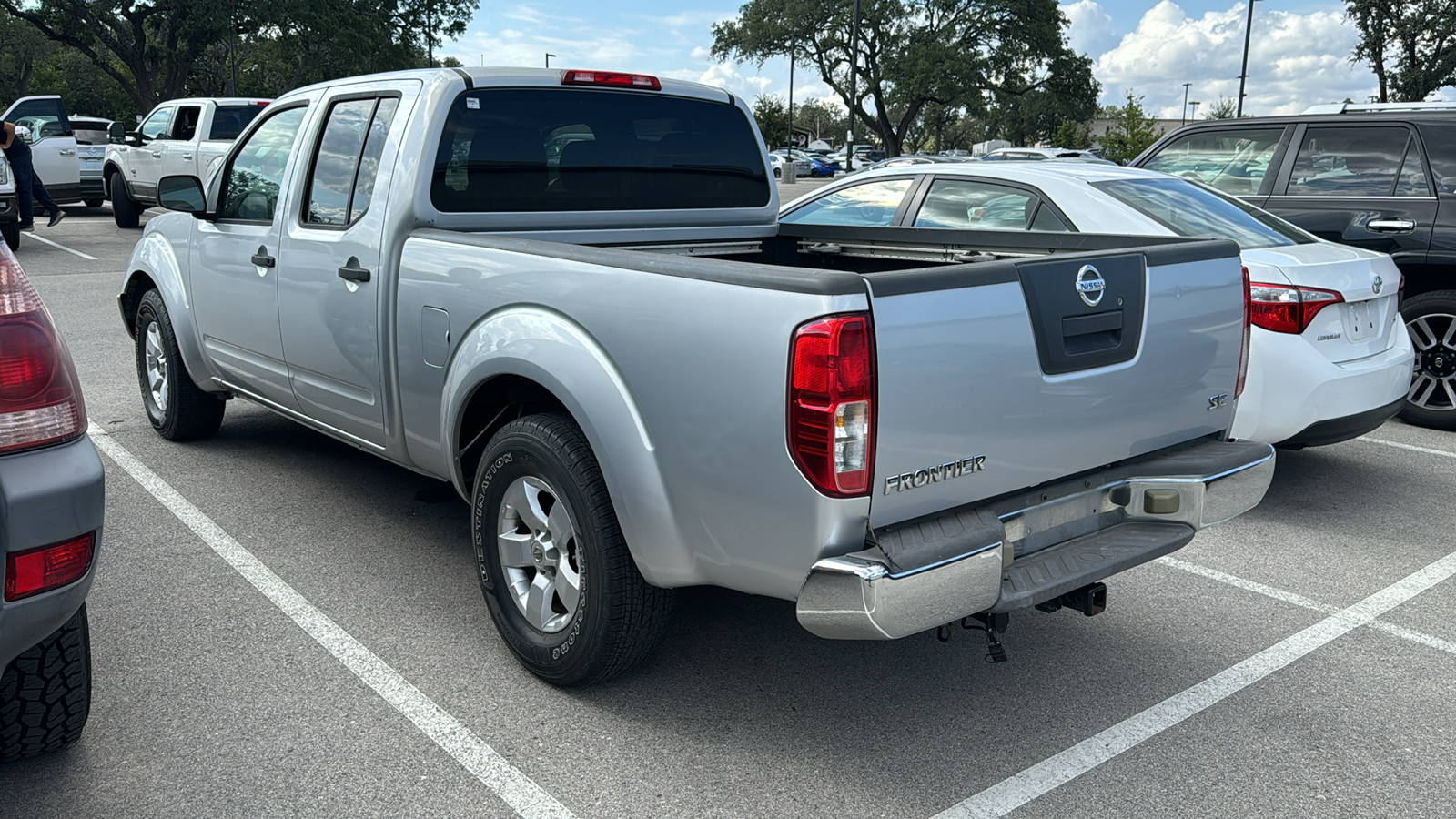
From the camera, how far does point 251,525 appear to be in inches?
192

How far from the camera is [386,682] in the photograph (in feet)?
11.5

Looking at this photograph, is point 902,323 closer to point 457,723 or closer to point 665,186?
point 457,723

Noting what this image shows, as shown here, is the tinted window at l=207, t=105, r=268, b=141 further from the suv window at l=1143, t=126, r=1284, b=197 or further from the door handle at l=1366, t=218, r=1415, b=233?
the door handle at l=1366, t=218, r=1415, b=233

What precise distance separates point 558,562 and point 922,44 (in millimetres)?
51919

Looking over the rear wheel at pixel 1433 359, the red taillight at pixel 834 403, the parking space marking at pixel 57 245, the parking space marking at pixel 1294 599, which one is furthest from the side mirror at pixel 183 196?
the parking space marking at pixel 57 245

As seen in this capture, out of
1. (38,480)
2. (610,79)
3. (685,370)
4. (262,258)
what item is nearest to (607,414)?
(685,370)

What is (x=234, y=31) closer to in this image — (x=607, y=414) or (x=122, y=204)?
(x=122, y=204)

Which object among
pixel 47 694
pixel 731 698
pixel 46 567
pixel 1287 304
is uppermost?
pixel 1287 304

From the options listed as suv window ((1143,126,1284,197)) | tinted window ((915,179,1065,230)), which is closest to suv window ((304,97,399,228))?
tinted window ((915,179,1065,230))

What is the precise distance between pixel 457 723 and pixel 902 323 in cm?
173

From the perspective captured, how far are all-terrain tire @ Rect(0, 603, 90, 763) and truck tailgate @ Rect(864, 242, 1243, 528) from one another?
2.08 metres

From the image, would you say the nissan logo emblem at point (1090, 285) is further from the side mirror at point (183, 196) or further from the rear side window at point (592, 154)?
the side mirror at point (183, 196)

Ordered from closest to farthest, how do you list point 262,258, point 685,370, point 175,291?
point 685,370
point 262,258
point 175,291

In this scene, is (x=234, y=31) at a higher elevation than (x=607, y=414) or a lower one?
higher
